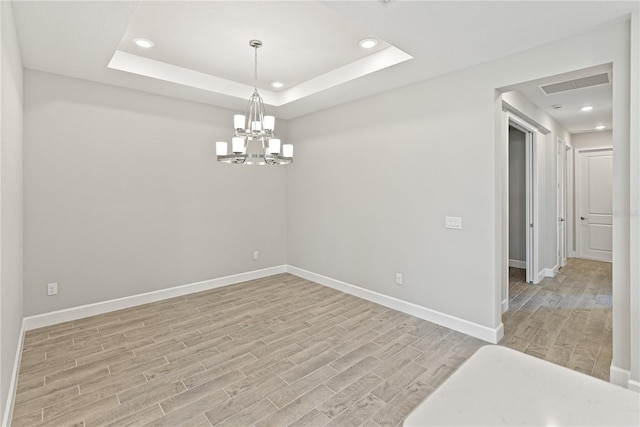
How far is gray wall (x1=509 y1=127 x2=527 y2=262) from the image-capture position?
19.7ft

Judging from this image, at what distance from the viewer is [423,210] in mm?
3736

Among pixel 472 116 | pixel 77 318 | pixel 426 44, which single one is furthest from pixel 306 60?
pixel 77 318

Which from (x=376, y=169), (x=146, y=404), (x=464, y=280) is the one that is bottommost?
(x=146, y=404)

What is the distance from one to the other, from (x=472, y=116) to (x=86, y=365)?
13.8 feet

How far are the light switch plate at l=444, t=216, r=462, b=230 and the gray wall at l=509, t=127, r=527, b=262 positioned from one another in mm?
3403

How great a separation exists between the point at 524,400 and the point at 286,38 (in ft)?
10.9

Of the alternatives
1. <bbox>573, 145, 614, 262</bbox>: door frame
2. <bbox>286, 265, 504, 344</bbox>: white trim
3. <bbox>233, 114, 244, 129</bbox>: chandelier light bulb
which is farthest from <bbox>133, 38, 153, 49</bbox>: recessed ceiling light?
<bbox>573, 145, 614, 262</bbox>: door frame

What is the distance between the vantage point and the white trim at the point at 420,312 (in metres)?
3.24

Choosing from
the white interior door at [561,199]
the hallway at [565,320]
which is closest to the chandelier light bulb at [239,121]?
the hallway at [565,320]

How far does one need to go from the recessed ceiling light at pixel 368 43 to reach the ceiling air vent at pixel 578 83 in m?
2.20

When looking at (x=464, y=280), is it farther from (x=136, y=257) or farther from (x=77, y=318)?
(x=77, y=318)

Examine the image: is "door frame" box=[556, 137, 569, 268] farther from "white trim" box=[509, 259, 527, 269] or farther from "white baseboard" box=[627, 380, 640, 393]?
"white baseboard" box=[627, 380, 640, 393]

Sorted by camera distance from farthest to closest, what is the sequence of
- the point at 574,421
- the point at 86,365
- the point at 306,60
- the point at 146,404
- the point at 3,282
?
1. the point at 306,60
2. the point at 86,365
3. the point at 146,404
4. the point at 3,282
5. the point at 574,421

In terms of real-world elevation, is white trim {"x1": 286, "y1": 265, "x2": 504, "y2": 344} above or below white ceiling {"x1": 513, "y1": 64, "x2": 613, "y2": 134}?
below
